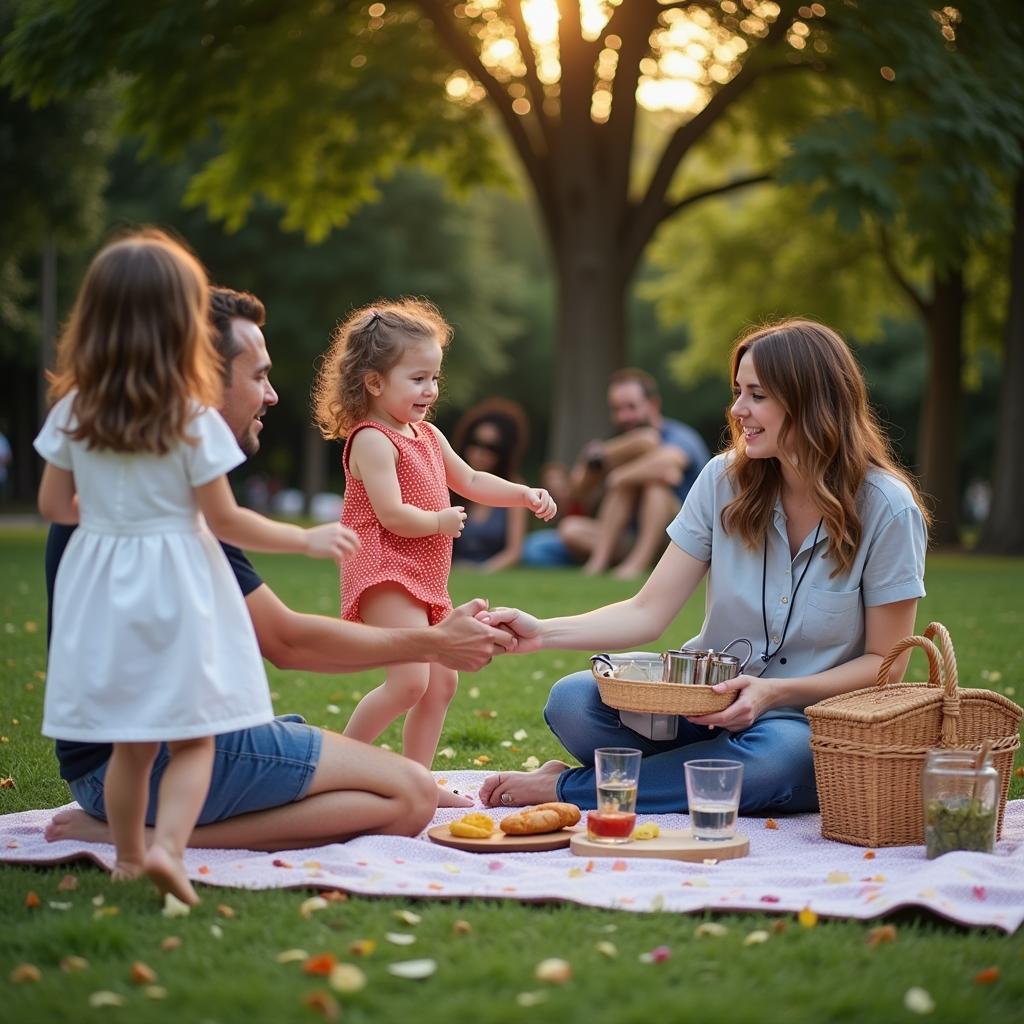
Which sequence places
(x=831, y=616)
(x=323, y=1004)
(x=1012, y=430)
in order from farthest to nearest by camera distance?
(x=1012, y=430), (x=831, y=616), (x=323, y=1004)

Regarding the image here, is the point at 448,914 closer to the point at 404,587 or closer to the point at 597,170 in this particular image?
the point at 404,587

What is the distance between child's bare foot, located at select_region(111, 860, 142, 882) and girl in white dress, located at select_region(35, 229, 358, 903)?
6.4 inches

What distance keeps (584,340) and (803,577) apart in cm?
1289

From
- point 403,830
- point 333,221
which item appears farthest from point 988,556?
point 403,830

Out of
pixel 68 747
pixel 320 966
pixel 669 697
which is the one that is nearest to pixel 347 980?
pixel 320 966

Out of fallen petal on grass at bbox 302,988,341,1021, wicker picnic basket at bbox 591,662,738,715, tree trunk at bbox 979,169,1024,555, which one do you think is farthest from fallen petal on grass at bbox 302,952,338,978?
tree trunk at bbox 979,169,1024,555

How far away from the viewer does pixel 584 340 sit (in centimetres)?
1762

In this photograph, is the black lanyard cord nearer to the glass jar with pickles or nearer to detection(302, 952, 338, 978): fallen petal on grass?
the glass jar with pickles

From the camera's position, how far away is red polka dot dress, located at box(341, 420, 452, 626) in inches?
197

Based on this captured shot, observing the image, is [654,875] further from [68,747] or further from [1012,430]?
[1012,430]

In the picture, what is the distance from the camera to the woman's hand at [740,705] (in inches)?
179

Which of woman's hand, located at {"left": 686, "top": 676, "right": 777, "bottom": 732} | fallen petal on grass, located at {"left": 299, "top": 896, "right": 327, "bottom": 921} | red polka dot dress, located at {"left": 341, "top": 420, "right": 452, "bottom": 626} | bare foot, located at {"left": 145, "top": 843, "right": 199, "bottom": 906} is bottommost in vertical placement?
fallen petal on grass, located at {"left": 299, "top": 896, "right": 327, "bottom": 921}

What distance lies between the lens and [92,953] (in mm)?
3240

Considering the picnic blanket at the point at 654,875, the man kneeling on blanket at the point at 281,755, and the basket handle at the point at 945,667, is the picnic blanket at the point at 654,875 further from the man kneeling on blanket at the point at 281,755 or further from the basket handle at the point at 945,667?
the basket handle at the point at 945,667
